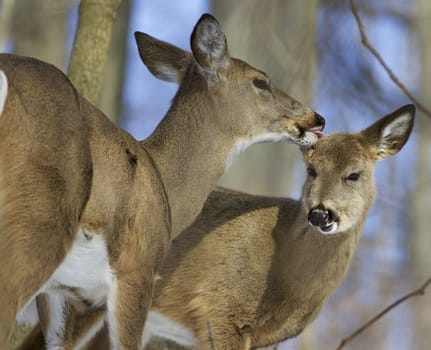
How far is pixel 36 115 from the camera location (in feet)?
18.7

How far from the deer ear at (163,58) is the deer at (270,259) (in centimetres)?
105

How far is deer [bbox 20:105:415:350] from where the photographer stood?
786cm

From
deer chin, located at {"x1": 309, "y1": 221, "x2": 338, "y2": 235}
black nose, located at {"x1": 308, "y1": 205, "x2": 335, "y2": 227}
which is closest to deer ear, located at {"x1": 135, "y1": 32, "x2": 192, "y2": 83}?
black nose, located at {"x1": 308, "y1": 205, "x2": 335, "y2": 227}

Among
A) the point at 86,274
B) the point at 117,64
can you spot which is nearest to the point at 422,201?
the point at 117,64

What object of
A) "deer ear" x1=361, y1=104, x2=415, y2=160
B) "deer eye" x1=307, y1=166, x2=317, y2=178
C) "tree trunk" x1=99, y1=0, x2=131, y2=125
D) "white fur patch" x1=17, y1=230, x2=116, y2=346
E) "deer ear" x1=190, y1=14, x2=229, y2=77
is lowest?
"tree trunk" x1=99, y1=0, x2=131, y2=125

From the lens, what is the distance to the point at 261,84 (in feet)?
25.2

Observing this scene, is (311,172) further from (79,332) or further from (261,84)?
(79,332)

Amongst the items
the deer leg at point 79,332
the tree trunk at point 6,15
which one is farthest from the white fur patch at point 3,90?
the tree trunk at point 6,15

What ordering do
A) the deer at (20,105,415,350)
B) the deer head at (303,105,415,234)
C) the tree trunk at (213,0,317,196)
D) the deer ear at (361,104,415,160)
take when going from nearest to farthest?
the deer head at (303,105,415,234) → the deer at (20,105,415,350) → the deer ear at (361,104,415,160) → the tree trunk at (213,0,317,196)

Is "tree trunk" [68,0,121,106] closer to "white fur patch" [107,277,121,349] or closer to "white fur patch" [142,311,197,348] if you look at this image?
"white fur patch" [142,311,197,348]

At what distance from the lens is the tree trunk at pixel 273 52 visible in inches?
422

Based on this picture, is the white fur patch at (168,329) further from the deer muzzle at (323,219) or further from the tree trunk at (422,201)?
the tree trunk at (422,201)

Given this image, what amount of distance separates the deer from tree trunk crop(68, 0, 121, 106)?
126 cm

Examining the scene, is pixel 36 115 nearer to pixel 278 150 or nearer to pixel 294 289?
pixel 294 289
